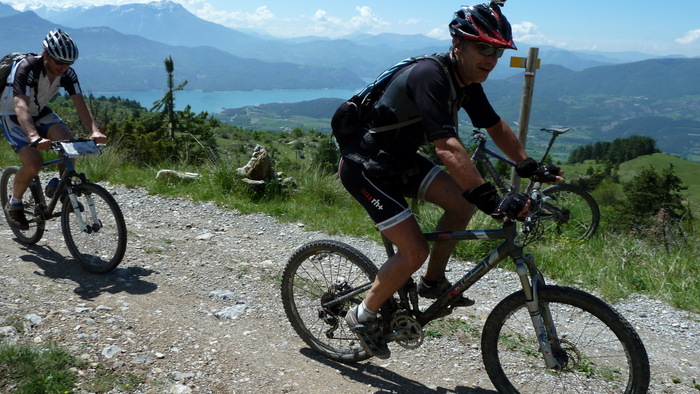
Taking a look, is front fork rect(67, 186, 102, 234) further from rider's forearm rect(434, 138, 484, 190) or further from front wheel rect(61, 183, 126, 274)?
rider's forearm rect(434, 138, 484, 190)

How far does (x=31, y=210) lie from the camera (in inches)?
247

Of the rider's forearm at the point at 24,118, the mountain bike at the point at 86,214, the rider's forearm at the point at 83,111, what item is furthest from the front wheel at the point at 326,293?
the rider's forearm at the point at 83,111

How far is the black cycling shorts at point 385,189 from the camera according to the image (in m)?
3.36

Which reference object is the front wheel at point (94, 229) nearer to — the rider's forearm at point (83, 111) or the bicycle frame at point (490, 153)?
the rider's forearm at point (83, 111)

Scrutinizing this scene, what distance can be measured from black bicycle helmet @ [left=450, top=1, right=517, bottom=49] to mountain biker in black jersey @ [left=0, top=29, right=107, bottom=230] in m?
4.17

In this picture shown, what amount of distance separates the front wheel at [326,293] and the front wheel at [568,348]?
3.31 ft

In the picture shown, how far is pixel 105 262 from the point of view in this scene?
18.9 ft

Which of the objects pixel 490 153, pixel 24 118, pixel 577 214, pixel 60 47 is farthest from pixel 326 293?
pixel 577 214

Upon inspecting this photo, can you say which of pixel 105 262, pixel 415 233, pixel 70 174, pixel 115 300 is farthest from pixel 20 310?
pixel 415 233

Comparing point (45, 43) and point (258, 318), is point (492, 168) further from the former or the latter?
point (45, 43)

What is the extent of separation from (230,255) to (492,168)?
3.98 meters

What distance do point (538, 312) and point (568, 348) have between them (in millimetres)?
351

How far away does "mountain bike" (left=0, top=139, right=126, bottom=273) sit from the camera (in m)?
5.44

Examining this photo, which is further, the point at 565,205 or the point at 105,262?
the point at 565,205
